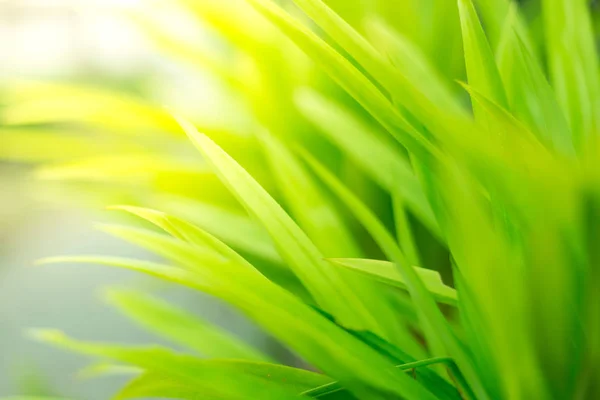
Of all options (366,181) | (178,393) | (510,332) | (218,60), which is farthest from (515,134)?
(218,60)

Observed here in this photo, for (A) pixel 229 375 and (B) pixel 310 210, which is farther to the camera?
(B) pixel 310 210

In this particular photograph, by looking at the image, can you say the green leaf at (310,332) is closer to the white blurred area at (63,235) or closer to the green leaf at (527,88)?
the green leaf at (527,88)

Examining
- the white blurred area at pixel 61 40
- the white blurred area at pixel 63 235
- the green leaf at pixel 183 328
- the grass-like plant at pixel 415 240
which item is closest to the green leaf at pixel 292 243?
the grass-like plant at pixel 415 240

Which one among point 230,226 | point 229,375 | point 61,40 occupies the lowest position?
point 229,375

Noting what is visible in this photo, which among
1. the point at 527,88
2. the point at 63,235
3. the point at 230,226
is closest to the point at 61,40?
the point at 63,235

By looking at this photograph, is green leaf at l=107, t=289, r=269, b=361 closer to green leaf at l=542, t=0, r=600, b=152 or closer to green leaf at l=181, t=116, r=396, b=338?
green leaf at l=181, t=116, r=396, b=338

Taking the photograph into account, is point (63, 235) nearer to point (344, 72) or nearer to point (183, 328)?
point (183, 328)

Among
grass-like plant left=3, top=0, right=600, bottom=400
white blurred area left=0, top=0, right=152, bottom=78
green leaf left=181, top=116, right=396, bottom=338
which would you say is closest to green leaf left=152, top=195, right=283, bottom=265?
grass-like plant left=3, top=0, right=600, bottom=400
